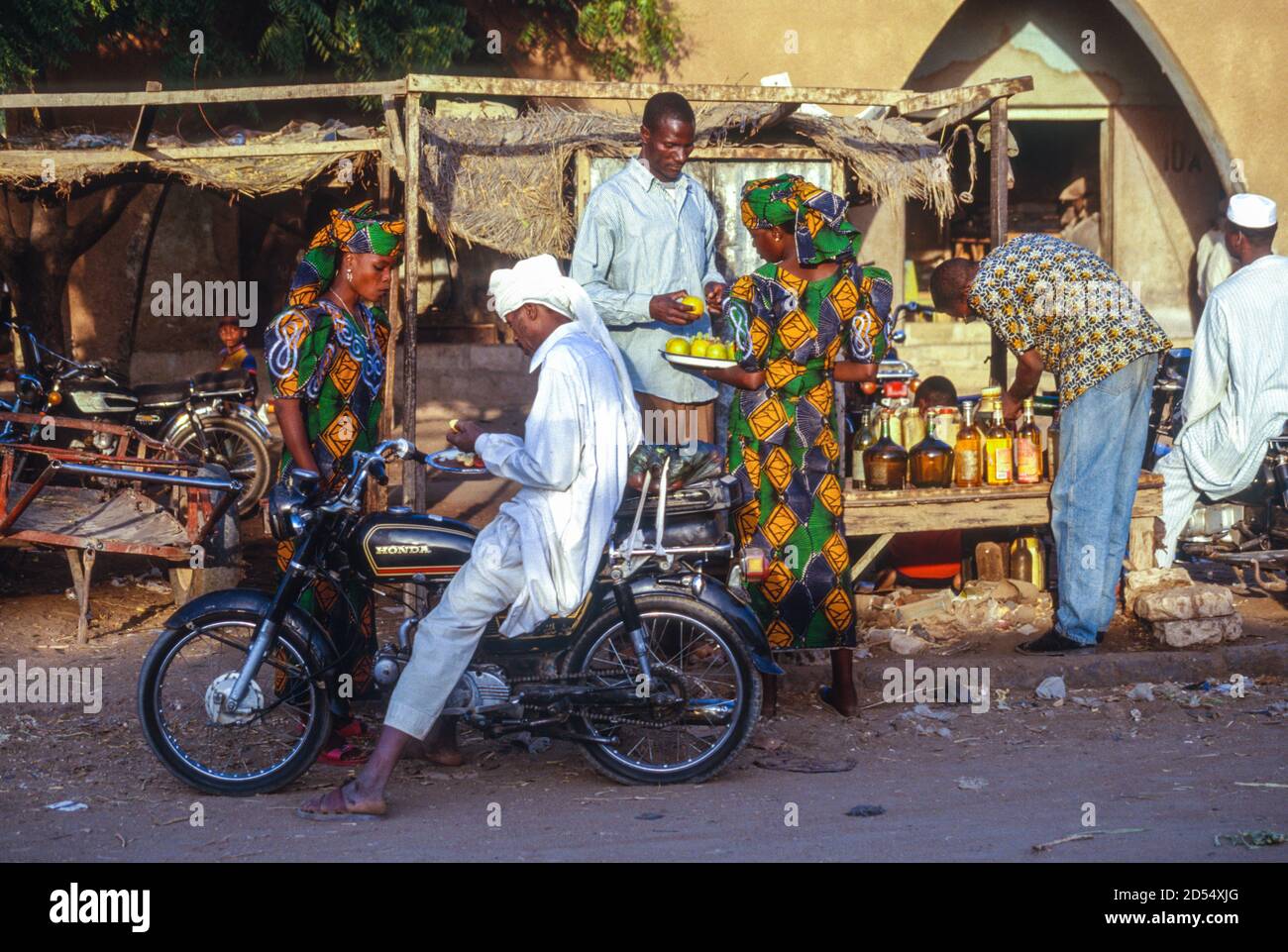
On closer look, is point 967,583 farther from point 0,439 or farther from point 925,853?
point 0,439

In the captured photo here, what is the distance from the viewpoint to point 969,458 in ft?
23.8

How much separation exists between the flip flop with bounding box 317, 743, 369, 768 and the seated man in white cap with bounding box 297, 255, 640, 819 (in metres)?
0.59

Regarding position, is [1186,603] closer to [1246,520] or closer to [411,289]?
[1246,520]

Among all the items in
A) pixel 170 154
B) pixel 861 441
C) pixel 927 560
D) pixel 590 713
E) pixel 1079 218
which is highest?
pixel 1079 218

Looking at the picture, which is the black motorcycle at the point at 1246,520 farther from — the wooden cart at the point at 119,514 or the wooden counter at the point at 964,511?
the wooden cart at the point at 119,514

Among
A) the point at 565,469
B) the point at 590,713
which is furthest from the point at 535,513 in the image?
the point at 590,713

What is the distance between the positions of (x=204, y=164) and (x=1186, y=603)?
5.71m

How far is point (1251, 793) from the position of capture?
486 centimetres

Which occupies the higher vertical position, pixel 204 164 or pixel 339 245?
pixel 204 164

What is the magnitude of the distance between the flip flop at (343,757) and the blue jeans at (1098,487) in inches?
126

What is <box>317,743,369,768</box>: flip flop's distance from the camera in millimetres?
5195

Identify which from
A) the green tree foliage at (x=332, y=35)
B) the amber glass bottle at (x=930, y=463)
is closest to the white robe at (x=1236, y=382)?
the amber glass bottle at (x=930, y=463)

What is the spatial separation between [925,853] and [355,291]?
278cm

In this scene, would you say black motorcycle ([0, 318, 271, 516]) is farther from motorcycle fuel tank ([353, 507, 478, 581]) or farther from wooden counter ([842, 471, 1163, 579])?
A: motorcycle fuel tank ([353, 507, 478, 581])
